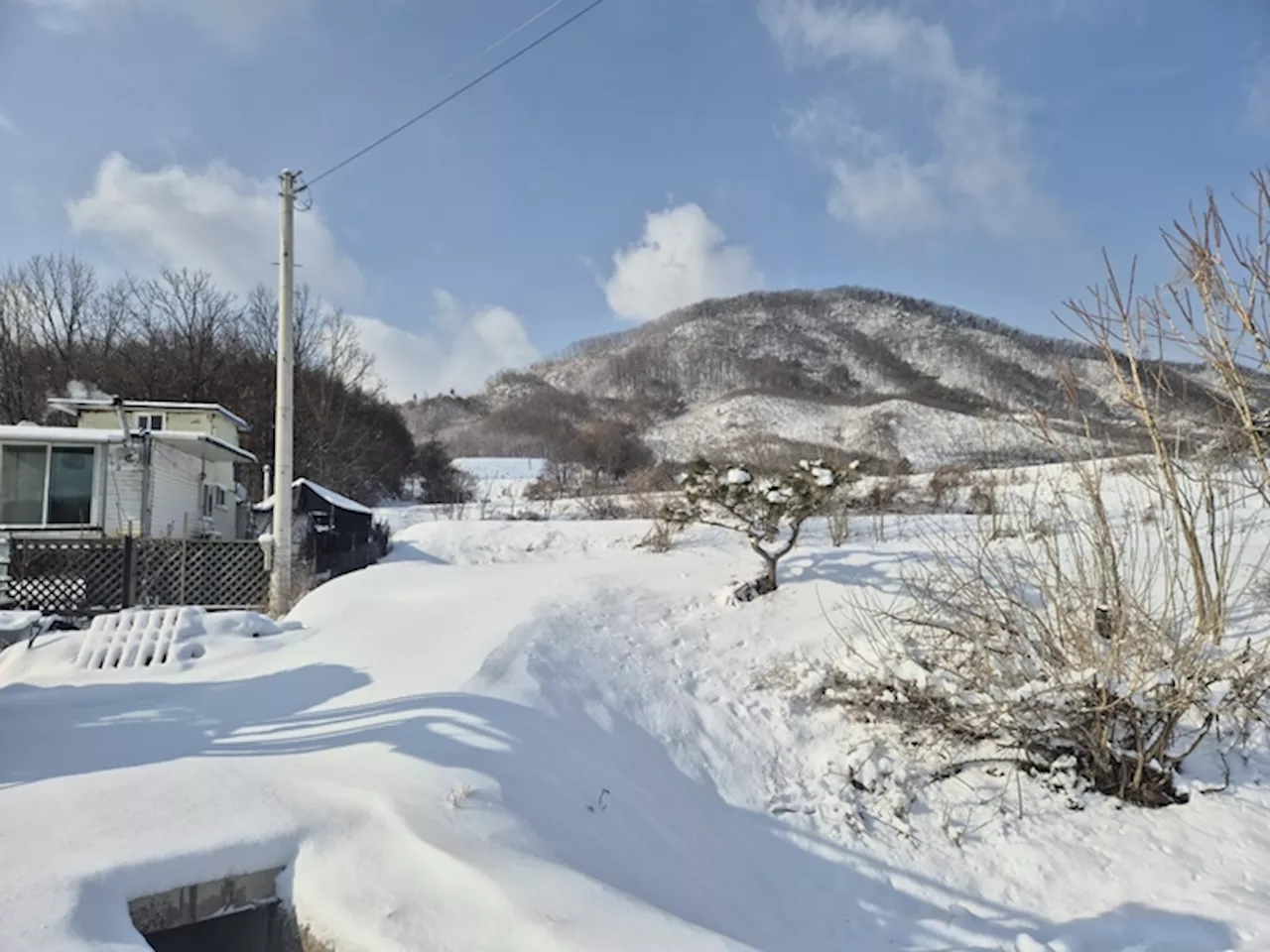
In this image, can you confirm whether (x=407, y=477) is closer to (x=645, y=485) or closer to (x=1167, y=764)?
(x=645, y=485)

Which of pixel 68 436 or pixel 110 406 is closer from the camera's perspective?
pixel 68 436

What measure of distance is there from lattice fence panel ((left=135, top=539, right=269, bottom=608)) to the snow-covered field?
3.99m

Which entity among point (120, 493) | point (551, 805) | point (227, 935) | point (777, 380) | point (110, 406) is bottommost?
point (227, 935)

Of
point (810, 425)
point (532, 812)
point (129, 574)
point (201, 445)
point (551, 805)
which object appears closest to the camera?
point (532, 812)

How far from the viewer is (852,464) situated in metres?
8.88

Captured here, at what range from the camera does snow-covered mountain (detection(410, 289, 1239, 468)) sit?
55.8 m

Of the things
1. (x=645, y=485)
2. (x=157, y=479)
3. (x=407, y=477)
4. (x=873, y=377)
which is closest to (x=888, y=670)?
(x=645, y=485)

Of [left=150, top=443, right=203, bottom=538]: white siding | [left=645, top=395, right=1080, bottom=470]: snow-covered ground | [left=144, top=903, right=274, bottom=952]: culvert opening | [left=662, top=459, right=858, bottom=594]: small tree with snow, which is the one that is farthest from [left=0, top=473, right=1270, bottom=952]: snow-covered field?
[left=645, top=395, right=1080, bottom=470]: snow-covered ground

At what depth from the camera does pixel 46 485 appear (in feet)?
44.7

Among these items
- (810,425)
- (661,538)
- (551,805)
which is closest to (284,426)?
(661,538)

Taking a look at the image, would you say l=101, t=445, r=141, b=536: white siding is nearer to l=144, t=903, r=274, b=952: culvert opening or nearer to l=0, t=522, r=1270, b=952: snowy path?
l=0, t=522, r=1270, b=952: snowy path

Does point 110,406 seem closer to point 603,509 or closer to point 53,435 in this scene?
point 53,435

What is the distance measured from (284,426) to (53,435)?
693 cm

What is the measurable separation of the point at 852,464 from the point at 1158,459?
415cm
